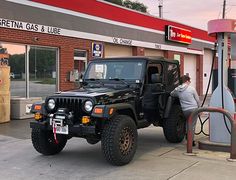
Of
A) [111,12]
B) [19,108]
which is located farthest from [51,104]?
[111,12]

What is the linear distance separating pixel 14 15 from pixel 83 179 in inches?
337

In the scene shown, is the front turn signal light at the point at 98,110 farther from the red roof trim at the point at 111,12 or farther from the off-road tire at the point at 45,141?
A: the red roof trim at the point at 111,12

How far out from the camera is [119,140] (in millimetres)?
6352

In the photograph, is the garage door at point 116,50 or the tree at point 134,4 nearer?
the garage door at point 116,50

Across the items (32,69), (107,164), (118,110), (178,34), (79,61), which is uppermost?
(178,34)

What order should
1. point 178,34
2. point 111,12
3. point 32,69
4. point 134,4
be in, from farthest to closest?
point 134,4 → point 178,34 → point 111,12 → point 32,69

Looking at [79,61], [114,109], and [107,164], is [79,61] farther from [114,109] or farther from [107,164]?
[114,109]

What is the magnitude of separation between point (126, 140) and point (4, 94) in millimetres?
6475

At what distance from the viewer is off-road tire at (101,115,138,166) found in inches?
246

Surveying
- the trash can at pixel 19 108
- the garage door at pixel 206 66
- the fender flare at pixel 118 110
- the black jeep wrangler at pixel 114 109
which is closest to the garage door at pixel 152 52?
the garage door at pixel 206 66

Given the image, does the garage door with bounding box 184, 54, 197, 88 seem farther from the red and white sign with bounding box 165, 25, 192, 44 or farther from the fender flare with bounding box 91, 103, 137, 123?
the fender flare with bounding box 91, 103, 137, 123

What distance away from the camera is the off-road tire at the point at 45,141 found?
7121 millimetres

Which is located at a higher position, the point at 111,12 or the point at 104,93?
the point at 111,12

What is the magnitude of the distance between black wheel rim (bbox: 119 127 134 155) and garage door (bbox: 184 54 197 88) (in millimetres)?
20369
